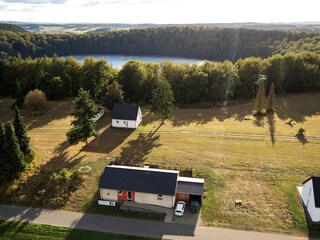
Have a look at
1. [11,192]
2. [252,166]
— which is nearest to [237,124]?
[252,166]

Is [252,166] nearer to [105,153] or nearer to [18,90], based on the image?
[105,153]

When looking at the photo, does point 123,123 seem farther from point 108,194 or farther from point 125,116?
point 108,194

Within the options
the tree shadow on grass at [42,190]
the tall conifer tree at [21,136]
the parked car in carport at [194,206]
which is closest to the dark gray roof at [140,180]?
the parked car in carport at [194,206]

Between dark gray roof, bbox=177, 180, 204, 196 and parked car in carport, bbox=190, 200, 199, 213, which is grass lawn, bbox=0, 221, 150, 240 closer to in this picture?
parked car in carport, bbox=190, 200, 199, 213

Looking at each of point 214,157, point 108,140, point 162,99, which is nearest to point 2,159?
point 108,140

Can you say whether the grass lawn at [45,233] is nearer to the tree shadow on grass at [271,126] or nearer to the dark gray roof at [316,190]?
the dark gray roof at [316,190]

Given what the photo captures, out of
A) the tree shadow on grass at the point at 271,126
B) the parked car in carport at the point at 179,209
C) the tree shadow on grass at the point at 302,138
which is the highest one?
the tree shadow on grass at the point at 302,138
